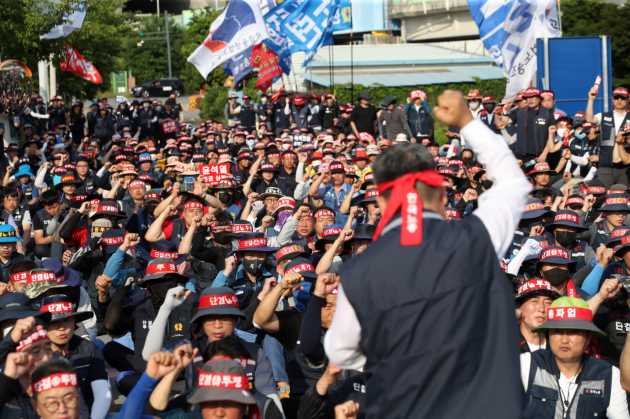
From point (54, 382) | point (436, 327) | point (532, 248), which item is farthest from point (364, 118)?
point (436, 327)

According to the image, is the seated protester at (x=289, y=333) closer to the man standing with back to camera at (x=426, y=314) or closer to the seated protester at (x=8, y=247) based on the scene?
the man standing with back to camera at (x=426, y=314)

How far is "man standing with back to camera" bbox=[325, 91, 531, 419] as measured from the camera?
3854 millimetres

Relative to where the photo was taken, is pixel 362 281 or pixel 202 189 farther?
pixel 202 189

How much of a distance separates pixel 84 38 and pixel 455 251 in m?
28.6

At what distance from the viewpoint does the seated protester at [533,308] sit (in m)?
7.24

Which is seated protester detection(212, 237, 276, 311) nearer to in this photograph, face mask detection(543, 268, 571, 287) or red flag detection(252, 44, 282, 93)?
face mask detection(543, 268, 571, 287)

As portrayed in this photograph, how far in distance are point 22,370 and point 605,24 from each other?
47.6 m

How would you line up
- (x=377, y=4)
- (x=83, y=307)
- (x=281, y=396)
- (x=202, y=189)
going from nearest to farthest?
1. (x=281, y=396)
2. (x=83, y=307)
3. (x=202, y=189)
4. (x=377, y=4)

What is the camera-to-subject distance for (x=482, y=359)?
153 inches

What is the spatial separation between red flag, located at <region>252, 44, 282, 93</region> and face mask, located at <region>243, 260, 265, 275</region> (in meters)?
19.8

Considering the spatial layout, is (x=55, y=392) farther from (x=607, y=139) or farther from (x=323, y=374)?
(x=607, y=139)

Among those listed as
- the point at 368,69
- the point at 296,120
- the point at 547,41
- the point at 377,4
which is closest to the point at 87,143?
the point at 296,120

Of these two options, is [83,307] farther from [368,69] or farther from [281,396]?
[368,69]

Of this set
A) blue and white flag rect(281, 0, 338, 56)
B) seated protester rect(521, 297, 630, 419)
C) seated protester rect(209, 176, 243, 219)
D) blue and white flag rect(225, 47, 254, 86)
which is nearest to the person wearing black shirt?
blue and white flag rect(281, 0, 338, 56)
